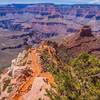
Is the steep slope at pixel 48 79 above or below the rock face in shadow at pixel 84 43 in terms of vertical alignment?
above

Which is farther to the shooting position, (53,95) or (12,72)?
(12,72)

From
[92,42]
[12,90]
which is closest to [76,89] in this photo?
[12,90]

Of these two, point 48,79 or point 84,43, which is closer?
point 48,79

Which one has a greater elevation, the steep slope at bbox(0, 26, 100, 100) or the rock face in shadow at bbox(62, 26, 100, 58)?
the steep slope at bbox(0, 26, 100, 100)

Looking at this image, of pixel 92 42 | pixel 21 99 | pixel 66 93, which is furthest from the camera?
pixel 92 42

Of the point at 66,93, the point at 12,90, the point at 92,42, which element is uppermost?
the point at 66,93

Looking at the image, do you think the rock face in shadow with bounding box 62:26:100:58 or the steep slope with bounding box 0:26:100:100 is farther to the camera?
the rock face in shadow with bounding box 62:26:100:58

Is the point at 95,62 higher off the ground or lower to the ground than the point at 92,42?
higher

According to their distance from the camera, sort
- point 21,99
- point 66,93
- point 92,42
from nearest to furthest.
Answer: point 66,93 → point 21,99 → point 92,42

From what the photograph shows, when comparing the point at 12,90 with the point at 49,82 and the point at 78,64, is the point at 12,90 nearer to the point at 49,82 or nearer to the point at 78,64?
the point at 49,82

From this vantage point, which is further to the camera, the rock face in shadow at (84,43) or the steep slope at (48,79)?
the rock face in shadow at (84,43)

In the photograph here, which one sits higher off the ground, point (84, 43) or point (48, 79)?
point (48, 79)
